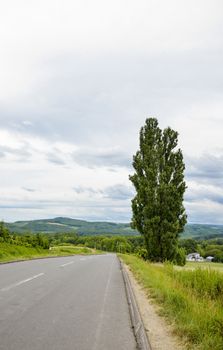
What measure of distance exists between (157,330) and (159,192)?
2934 centimetres

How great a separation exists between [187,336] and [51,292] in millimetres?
6735

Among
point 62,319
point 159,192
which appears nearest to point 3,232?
point 159,192

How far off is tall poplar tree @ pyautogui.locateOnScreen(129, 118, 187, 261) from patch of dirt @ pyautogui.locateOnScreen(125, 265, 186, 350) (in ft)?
80.0

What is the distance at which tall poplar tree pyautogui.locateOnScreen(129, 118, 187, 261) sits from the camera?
3619 cm

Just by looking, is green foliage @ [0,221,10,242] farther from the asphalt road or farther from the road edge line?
the road edge line

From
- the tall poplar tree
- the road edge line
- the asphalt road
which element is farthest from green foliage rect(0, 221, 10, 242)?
the road edge line

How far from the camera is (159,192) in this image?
3722cm

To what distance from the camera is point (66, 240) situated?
177000 mm

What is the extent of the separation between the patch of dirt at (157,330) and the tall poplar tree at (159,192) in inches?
960

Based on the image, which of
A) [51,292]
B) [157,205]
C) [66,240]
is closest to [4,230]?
[157,205]

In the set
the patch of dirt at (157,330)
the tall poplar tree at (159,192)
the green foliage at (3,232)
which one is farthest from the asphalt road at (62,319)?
the green foliage at (3,232)

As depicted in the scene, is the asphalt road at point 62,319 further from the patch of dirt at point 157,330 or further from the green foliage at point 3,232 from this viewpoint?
the green foliage at point 3,232

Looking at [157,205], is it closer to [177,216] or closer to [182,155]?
[177,216]

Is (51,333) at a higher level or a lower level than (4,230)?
lower
